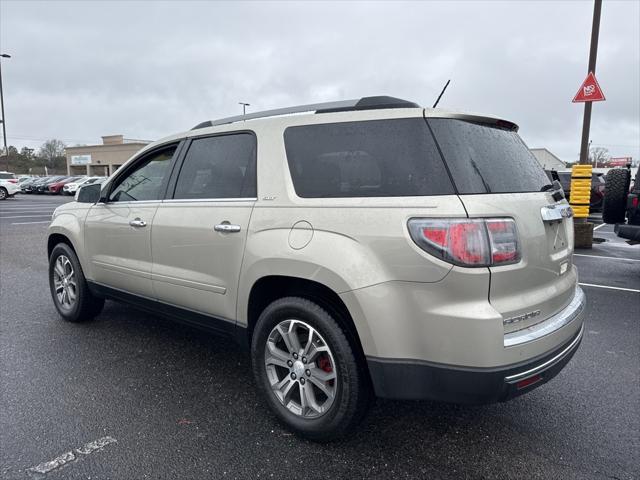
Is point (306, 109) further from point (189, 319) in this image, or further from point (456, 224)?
point (189, 319)

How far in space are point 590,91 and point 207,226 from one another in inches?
348

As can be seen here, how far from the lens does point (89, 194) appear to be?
14.3 ft

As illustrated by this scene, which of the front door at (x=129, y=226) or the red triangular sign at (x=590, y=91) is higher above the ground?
the red triangular sign at (x=590, y=91)

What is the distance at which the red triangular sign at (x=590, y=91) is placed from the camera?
8.96 m

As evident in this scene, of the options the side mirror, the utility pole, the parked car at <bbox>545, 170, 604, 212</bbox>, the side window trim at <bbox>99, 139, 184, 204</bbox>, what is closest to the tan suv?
the side window trim at <bbox>99, 139, 184, 204</bbox>

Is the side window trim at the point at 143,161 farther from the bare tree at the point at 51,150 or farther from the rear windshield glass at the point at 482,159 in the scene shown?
the bare tree at the point at 51,150

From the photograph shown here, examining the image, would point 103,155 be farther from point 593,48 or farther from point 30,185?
point 593,48

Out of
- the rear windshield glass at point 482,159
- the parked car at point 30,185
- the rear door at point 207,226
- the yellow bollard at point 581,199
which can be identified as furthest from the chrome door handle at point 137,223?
the parked car at point 30,185

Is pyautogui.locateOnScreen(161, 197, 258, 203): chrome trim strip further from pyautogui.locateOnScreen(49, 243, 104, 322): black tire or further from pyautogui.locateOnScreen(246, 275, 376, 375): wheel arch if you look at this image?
pyautogui.locateOnScreen(49, 243, 104, 322): black tire

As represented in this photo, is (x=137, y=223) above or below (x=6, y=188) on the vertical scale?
above

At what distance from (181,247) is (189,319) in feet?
1.72

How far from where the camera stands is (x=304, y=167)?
108 inches

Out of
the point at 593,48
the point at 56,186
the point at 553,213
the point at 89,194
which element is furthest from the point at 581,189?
the point at 56,186

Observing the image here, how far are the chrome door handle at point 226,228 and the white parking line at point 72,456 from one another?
1348 mm
